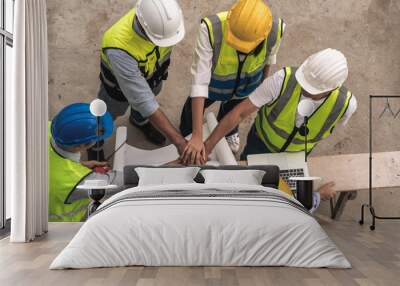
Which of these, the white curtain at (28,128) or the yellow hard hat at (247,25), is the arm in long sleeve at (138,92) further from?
the yellow hard hat at (247,25)

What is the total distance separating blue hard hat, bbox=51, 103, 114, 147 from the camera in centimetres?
590

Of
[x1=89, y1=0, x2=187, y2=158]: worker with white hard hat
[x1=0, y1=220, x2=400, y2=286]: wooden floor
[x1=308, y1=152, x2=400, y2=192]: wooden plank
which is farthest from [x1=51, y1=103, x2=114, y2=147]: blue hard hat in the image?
[x1=308, y1=152, x2=400, y2=192]: wooden plank

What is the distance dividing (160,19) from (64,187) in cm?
207

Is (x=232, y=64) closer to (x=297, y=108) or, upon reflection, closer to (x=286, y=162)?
(x=297, y=108)

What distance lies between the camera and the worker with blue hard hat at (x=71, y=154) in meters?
5.85

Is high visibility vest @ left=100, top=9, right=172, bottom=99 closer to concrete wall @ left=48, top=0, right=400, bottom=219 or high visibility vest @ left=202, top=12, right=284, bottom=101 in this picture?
concrete wall @ left=48, top=0, right=400, bottom=219

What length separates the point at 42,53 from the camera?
17.6 feet

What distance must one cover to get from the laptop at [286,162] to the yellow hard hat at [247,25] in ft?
3.87

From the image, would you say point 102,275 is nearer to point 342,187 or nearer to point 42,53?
point 42,53

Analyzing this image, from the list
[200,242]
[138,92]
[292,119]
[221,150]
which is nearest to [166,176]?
[221,150]

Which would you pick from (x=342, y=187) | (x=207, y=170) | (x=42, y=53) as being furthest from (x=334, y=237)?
(x=42, y=53)

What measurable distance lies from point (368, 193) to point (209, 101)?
2.09m

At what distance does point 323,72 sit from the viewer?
5871mm

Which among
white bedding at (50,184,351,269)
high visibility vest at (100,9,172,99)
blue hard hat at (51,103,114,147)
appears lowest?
white bedding at (50,184,351,269)
